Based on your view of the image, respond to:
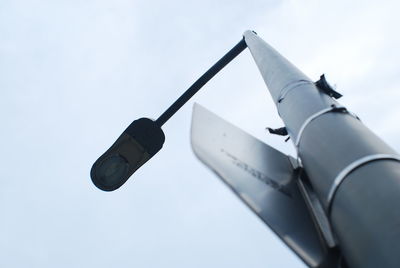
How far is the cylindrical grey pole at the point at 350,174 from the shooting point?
2154 mm

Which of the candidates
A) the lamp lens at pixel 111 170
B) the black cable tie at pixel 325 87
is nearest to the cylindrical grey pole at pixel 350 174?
the black cable tie at pixel 325 87

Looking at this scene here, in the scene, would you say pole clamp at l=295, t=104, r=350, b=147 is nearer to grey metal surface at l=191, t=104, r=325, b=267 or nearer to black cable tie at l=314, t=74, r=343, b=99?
grey metal surface at l=191, t=104, r=325, b=267

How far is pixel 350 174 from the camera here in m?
2.45

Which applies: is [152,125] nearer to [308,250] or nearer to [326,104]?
[326,104]

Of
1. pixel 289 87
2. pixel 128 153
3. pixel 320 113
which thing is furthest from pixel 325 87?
pixel 128 153

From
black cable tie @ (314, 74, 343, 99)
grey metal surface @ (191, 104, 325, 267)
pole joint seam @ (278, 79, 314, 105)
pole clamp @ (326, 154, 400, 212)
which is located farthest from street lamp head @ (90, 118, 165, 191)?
pole clamp @ (326, 154, 400, 212)

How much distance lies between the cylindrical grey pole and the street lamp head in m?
1.75

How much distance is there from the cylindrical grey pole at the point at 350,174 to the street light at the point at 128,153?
5.75 ft

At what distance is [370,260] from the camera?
2.16 meters

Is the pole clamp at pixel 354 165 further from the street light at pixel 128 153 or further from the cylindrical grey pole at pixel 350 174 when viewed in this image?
the street light at pixel 128 153

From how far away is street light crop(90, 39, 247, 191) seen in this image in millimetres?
4391

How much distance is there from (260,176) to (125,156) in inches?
72.3

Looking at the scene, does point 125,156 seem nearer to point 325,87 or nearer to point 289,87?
point 289,87

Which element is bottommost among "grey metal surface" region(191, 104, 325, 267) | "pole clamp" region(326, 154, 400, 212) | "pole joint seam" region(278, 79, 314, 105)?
"grey metal surface" region(191, 104, 325, 267)
